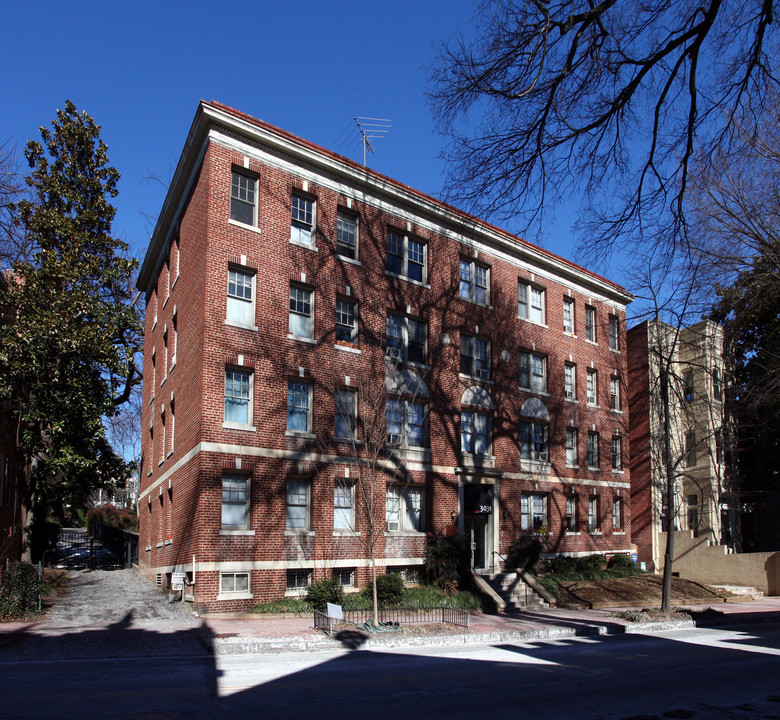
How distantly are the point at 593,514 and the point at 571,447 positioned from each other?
11.6ft

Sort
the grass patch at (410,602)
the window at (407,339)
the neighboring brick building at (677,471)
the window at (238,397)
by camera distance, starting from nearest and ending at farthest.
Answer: the grass patch at (410,602), the window at (238,397), the window at (407,339), the neighboring brick building at (677,471)

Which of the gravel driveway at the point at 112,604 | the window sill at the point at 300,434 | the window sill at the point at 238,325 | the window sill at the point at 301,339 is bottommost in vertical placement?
the gravel driveway at the point at 112,604

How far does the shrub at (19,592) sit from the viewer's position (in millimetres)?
17375

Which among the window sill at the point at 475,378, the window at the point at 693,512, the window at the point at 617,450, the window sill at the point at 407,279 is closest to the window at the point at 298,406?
the window sill at the point at 407,279

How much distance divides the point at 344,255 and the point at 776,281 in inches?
585

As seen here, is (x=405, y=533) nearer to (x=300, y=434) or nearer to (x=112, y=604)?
(x=300, y=434)

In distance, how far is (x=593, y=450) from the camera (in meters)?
35.0

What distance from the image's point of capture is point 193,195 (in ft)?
79.8

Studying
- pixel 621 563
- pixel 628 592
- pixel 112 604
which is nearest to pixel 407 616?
pixel 112 604

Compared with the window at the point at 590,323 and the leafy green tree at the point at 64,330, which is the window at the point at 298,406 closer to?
the leafy green tree at the point at 64,330

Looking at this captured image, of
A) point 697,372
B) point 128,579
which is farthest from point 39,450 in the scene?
point 697,372

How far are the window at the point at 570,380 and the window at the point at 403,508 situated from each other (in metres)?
11.2

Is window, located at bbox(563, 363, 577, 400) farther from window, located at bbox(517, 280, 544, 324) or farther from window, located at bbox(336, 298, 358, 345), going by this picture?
window, located at bbox(336, 298, 358, 345)

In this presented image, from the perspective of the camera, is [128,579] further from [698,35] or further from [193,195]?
[698,35]
